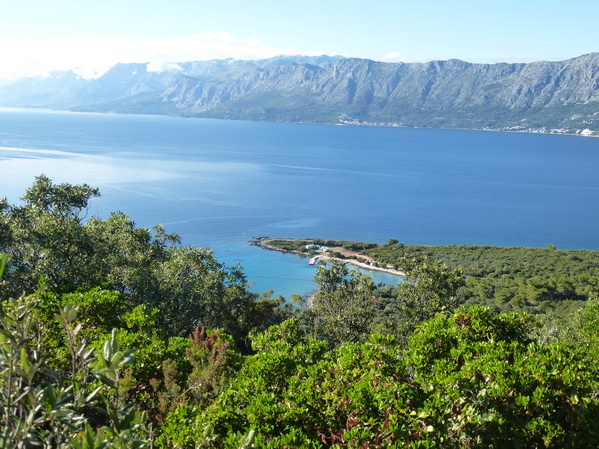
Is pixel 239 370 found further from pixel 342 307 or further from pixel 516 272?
pixel 516 272

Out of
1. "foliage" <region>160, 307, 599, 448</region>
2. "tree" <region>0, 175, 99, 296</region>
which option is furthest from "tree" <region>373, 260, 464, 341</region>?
"tree" <region>0, 175, 99, 296</region>

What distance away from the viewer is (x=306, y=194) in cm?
9725

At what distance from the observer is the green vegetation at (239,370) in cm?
290

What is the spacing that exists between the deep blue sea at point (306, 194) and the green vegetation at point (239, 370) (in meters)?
35.0

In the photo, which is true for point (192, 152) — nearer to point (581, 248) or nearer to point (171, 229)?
point (171, 229)

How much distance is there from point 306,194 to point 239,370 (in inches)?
3424

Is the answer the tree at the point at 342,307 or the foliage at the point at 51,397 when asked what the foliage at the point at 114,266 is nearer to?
the tree at the point at 342,307

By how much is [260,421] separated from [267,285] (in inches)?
1936

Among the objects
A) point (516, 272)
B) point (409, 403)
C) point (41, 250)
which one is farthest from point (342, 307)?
point (516, 272)

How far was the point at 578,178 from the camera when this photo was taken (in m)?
128

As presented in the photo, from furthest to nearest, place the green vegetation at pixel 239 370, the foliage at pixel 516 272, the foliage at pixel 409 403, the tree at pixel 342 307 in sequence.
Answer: the foliage at pixel 516 272 < the tree at pixel 342 307 < the foliage at pixel 409 403 < the green vegetation at pixel 239 370

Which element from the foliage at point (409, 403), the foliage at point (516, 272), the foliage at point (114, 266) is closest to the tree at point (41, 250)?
the foliage at point (114, 266)

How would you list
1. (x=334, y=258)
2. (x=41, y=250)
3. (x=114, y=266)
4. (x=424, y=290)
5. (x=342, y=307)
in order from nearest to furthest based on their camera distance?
(x=41, y=250) → (x=114, y=266) → (x=424, y=290) → (x=342, y=307) → (x=334, y=258)

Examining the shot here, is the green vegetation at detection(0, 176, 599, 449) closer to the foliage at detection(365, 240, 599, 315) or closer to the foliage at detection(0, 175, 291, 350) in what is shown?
the foliage at detection(0, 175, 291, 350)
